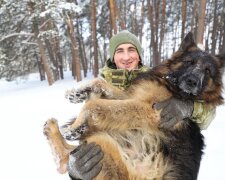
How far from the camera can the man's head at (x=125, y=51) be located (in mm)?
4191

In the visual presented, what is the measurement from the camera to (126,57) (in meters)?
4.17

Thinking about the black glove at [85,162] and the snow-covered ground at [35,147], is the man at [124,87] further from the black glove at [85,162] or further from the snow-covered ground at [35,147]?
the snow-covered ground at [35,147]

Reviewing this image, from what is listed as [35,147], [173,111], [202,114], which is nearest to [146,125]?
[173,111]

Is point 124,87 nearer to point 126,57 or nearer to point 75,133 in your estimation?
point 126,57

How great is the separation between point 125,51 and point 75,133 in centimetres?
135

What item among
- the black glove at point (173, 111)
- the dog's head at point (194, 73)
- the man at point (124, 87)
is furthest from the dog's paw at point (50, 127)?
the dog's head at point (194, 73)

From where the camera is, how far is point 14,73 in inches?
1201

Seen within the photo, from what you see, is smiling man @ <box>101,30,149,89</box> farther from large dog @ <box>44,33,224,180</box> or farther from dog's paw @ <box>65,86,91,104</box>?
dog's paw @ <box>65,86,91,104</box>

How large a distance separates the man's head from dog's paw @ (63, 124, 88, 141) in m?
1.08

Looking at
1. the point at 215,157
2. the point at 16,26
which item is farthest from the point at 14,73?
the point at 215,157

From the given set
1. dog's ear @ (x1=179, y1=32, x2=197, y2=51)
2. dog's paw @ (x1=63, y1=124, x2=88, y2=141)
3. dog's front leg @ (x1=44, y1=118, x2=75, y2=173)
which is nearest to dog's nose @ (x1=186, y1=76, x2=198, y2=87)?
dog's ear @ (x1=179, y1=32, x2=197, y2=51)

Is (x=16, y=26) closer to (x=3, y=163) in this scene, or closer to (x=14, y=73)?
(x=14, y=73)

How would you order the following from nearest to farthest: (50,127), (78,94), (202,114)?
(202,114) < (78,94) < (50,127)

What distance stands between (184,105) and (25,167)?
5706mm
